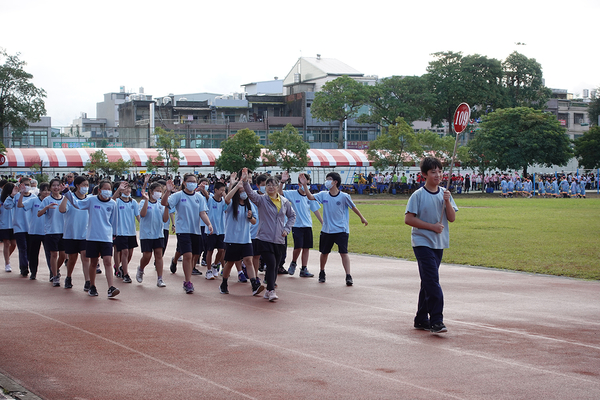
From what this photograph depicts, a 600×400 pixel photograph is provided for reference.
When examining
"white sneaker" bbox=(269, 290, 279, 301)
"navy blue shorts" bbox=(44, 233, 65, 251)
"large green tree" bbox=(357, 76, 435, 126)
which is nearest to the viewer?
"white sneaker" bbox=(269, 290, 279, 301)

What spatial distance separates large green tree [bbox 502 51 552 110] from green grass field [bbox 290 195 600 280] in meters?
56.8

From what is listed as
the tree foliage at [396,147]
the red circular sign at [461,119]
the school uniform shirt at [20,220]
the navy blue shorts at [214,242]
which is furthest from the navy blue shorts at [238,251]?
the tree foliage at [396,147]

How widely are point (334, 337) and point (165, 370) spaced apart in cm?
217

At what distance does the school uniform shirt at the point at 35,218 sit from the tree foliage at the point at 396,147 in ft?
150

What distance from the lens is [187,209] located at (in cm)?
1152

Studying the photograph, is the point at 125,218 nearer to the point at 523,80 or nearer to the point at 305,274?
the point at 305,274

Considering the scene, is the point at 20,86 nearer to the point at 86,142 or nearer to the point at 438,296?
the point at 86,142

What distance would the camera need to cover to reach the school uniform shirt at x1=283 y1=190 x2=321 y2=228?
13.2 meters

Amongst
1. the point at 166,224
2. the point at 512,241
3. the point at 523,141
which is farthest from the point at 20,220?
the point at 523,141

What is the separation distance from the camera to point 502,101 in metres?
81.2

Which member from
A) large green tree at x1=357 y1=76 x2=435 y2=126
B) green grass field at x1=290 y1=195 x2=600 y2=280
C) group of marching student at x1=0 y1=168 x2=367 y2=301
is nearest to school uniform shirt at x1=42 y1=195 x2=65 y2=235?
group of marching student at x1=0 y1=168 x2=367 y2=301

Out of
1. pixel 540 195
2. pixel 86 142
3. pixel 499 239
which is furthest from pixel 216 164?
pixel 499 239

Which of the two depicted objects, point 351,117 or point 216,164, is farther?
point 351,117

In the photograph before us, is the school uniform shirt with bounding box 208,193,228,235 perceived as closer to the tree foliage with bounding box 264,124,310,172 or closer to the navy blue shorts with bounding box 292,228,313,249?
the navy blue shorts with bounding box 292,228,313,249
